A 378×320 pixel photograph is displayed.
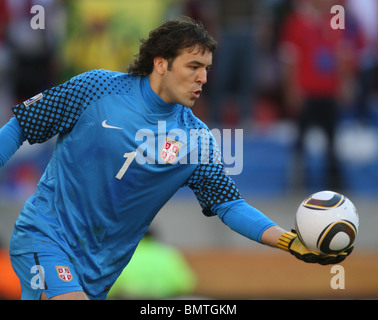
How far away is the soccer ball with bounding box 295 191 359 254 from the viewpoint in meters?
4.73

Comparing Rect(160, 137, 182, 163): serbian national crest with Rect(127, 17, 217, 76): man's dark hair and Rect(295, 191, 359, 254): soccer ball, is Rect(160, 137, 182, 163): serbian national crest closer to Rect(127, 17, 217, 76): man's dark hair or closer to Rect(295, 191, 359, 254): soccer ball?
Rect(127, 17, 217, 76): man's dark hair

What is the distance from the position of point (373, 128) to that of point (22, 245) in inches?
295

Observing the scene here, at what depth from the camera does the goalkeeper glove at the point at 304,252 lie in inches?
188

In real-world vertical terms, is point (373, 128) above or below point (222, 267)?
above

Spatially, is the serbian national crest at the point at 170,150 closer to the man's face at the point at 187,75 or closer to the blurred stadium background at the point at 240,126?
the man's face at the point at 187,75

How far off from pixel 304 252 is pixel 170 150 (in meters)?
1.11

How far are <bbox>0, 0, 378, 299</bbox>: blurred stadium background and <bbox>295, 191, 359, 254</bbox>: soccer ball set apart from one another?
220 inches

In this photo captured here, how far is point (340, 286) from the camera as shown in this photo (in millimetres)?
10523

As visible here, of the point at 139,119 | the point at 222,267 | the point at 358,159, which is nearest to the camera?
the point at 139,119

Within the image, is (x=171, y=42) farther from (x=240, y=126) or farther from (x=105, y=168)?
(x=240, y=126)

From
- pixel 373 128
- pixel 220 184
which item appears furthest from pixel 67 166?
pixel 373 128

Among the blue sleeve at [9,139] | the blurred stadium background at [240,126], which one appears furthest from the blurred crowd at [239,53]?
the blue sleeve at [9,139]

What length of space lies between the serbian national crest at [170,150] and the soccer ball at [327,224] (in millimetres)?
903

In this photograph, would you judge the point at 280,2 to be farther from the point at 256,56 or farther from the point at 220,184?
the point at 220,184
